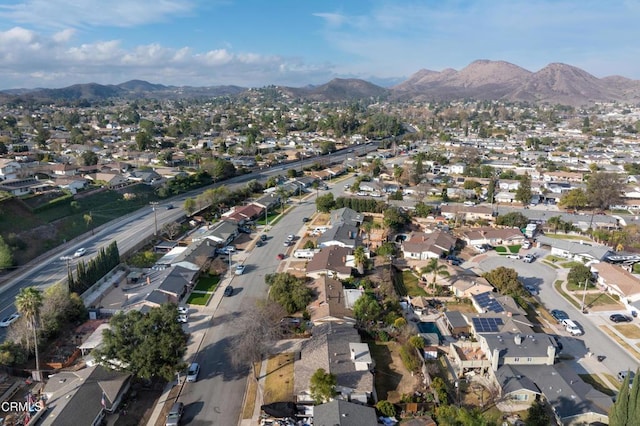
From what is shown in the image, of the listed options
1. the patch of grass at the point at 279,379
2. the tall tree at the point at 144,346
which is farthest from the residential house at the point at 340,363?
the tall tree at the point at 144,346

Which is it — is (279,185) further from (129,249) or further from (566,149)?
(566,149)

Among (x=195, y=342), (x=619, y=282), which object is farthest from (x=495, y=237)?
(x=195, y=342)

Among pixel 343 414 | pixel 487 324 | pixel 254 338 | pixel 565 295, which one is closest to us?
pixel 343 414

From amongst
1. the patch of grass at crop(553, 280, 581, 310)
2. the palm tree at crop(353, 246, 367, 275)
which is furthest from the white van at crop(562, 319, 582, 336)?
the palm tree at crop(353, 246, 367, 275)

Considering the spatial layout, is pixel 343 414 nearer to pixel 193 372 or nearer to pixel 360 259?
pixel 193 372

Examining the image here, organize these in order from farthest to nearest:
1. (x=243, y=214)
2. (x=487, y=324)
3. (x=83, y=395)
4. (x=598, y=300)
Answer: (x=243, y=214)
(x=598, y=300)
(x=487, y=324)
(x=83, y=395)

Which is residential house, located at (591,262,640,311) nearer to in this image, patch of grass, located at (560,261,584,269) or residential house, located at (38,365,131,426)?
patch of grass, located at (560,261,584,269)

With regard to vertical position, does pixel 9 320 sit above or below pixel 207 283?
above
